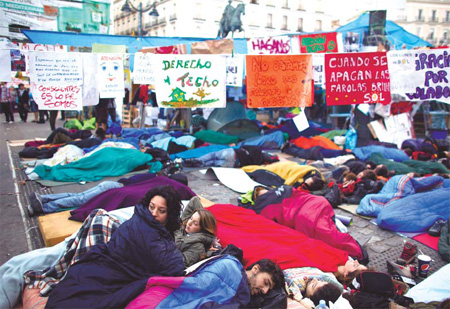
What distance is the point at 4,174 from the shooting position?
678 cm

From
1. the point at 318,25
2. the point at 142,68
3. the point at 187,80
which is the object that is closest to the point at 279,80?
the point at 187,80

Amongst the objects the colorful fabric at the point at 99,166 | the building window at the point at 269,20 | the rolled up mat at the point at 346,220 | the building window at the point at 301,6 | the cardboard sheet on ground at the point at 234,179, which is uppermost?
the building window at the point at 301,6

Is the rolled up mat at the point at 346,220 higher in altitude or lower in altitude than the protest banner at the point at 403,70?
lower

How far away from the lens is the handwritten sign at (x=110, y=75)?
6.09 m

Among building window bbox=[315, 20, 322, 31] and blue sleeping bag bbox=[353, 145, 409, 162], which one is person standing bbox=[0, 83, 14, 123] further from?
building window bbox=[315, 20, 322, 31]

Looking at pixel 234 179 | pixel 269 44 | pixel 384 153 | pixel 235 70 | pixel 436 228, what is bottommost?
pixel 436 228

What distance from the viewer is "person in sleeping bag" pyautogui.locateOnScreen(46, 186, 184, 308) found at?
2.27 metres

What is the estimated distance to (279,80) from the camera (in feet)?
18.8

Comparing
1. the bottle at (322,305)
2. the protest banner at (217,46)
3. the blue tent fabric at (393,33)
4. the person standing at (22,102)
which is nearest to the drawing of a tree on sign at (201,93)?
the protest banner at (217,46)

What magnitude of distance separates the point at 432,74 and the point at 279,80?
243 centimetres

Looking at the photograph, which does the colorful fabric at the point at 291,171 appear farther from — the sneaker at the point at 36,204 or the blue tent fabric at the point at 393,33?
the blue tent fabric at the point at 393,33

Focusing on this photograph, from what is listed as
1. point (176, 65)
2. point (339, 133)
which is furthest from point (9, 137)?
point (339, 133)

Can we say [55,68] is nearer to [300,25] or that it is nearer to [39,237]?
[39,237]

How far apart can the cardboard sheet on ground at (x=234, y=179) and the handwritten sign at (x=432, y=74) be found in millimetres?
3152
